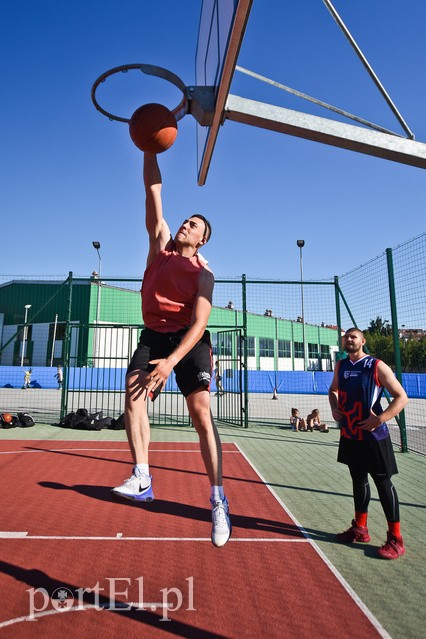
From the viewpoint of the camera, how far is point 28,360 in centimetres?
2761

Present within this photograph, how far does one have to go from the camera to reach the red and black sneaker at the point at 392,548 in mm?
3154

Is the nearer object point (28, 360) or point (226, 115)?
point (226, 115)

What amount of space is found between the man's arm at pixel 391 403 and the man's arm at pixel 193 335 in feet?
5.42

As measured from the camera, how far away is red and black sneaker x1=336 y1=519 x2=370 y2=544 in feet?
11.3

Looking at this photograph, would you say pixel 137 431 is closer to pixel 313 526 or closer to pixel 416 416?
pixel 313 526

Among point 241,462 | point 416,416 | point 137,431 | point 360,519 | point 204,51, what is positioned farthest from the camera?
point 416,416

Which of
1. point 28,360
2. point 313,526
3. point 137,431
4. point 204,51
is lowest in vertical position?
point 313,526

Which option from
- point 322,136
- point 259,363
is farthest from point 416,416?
point 259,363

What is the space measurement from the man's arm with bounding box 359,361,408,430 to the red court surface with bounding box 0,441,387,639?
1.06 meters

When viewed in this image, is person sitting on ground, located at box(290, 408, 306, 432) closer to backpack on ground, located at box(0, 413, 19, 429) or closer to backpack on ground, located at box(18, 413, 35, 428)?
backpack on ground, located at box(18, 413, 35, 428)

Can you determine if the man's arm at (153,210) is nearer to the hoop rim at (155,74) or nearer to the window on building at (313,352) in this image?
the hoop rim at (155,74)

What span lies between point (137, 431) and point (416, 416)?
14.8 metres

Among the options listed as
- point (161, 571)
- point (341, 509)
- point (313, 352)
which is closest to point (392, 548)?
point (341, 509)

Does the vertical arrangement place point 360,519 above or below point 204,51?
below
